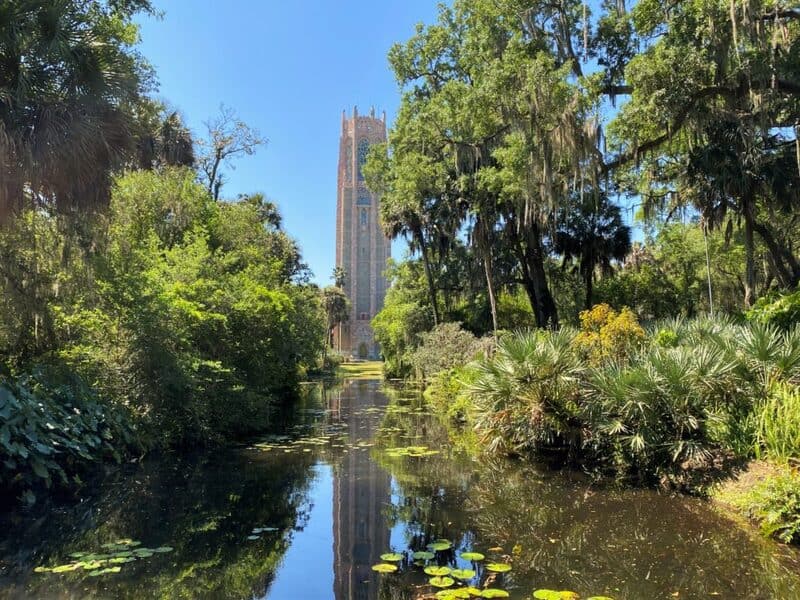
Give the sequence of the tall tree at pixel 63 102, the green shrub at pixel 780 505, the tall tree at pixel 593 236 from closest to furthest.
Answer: the green shrub at pixel 780 505 → the tall tree at pixel 63 102 → the tall tree at pixel 593 236

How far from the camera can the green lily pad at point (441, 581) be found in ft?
16.4

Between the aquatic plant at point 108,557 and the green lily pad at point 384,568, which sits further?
the green lily pad at point 384,568

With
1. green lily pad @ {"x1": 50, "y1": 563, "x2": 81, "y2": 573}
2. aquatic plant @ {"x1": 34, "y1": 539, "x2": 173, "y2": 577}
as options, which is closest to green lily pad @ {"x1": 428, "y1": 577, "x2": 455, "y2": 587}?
aquatic plant @ {"x1": 34, "y1": 539, "x2": 173, "y2": 577}

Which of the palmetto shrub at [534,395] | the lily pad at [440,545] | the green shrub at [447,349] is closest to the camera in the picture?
the lily pad at [440,545]

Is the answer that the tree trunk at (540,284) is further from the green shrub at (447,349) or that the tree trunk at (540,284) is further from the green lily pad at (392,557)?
the green lily pad at (392,557)

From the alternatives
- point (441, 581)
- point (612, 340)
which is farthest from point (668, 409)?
point (441, 581)

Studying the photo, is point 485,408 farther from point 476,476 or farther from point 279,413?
point 279,413

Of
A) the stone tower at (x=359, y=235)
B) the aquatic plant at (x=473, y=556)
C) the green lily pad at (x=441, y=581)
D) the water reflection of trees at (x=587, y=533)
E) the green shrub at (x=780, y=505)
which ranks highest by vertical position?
the stone tower at (x=359, y=235)

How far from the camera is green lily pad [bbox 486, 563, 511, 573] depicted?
5348 mm

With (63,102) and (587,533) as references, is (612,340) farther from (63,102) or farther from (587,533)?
(63,102)

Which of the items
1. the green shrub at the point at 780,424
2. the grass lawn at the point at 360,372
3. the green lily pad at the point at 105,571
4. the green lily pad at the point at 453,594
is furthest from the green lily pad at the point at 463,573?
the grass lawn at the point at 360,372

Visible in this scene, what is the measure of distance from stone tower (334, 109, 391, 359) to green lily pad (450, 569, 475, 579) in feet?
327

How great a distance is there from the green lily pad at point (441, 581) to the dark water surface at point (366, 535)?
122 mm

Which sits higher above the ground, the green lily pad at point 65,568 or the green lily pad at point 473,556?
the green lily pad at point 65,568
